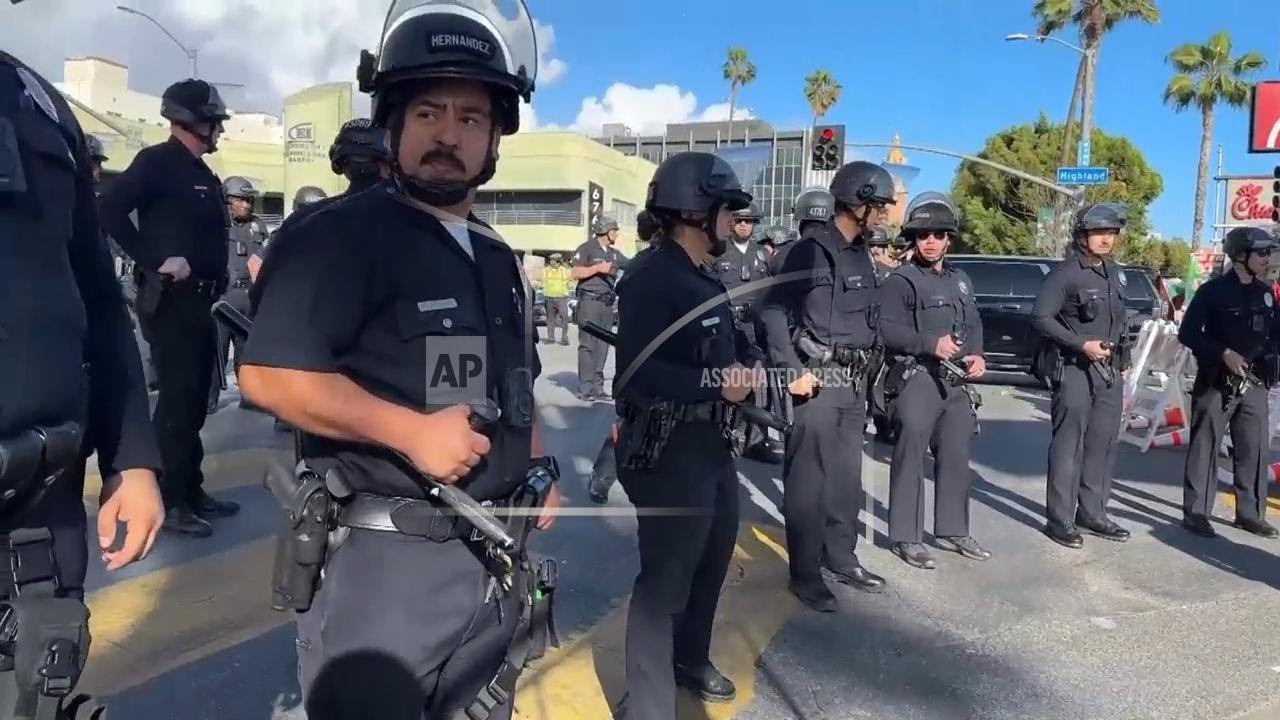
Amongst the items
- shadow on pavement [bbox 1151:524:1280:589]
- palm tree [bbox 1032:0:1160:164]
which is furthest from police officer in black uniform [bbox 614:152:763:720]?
palm tree [bbox 1032:0:1160:164]

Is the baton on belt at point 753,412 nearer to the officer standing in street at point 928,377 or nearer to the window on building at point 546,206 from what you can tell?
the officer standing in street at point 928,377

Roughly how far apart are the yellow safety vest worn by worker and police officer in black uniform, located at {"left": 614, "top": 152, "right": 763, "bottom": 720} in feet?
48.7

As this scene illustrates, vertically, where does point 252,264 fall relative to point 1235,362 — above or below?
above

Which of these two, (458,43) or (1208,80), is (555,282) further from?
(1208,80)

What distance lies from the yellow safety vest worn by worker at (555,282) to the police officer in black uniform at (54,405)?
645 inches

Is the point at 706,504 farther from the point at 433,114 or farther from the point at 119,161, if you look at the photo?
the point at 119,161

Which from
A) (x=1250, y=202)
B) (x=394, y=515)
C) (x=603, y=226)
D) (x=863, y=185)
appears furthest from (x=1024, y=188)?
(x=394, y=515)

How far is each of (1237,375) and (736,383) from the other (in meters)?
4.66

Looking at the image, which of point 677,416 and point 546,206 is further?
point 546,206

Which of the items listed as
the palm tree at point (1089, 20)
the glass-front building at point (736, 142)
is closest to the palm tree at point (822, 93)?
the glass-front building at point (736, 142)

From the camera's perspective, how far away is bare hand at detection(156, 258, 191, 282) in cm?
Answer: 473

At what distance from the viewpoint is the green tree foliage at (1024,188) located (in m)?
38.8

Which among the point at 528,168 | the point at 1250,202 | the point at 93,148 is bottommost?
the point at 93,148

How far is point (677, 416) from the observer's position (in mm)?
3256
